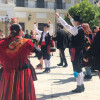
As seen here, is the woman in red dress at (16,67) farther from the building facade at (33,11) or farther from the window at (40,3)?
the window at (40,3)

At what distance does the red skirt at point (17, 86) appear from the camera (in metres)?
3.63

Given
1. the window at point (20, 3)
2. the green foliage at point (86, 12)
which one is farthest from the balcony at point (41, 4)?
the green foliage at point (86, 12)

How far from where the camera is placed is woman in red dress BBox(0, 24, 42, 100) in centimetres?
364

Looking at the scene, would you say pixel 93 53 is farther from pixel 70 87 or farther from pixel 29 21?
pixel 29 21

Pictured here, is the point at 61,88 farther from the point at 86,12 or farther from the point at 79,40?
the point at 86,12

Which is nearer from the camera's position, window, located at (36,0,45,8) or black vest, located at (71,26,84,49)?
black vest, located at (71,26,84,49)

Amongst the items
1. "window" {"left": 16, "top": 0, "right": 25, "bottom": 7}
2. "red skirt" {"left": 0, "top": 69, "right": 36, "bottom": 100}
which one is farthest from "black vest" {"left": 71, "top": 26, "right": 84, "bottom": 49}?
"window" {"left": 16, "top": 0, "right": 25, "bottom": 7}

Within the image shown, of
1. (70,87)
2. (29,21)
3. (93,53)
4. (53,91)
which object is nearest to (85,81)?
(70,87)

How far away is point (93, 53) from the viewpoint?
3.69m

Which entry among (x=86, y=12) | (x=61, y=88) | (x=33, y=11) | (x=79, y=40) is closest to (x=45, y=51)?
(x=61, y=88)

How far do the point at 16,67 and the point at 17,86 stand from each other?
1.00 feet

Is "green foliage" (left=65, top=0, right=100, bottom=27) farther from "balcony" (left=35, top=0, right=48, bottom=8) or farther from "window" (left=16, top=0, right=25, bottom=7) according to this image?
"window" (left=16, top=0, right=25, bottom=7)

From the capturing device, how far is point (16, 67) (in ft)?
12.1

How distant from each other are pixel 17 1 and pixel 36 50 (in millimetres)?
24747
